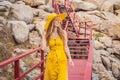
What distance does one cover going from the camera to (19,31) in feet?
43.7

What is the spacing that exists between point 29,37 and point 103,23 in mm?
8494

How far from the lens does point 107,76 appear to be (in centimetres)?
Result: 1328

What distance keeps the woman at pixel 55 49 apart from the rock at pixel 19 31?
7788 mm

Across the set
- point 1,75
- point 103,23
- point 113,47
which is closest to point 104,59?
point 113,47

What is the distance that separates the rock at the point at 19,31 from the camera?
13.0 metres

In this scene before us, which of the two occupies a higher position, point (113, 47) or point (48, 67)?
point (48, 67)

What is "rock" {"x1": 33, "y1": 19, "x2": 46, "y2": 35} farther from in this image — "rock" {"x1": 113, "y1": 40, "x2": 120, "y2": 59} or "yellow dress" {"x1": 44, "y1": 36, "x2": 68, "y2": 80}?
"yellow dress" {"x1": 44, "y1": 36, "x2": 68, "y2": 80}

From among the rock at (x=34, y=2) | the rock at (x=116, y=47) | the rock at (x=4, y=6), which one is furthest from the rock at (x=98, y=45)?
the rock at (x=4, y=6)

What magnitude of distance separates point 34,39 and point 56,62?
866cm

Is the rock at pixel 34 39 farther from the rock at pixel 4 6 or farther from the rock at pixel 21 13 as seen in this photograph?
the rock at pixel 4 6

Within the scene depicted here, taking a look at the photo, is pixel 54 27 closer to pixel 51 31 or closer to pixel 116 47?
pixel 51 31

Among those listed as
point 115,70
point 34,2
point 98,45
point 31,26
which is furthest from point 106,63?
point 34,2

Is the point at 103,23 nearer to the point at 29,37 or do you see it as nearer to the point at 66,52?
the point at 29,37

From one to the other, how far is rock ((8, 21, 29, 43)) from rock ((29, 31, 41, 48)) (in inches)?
13.5
